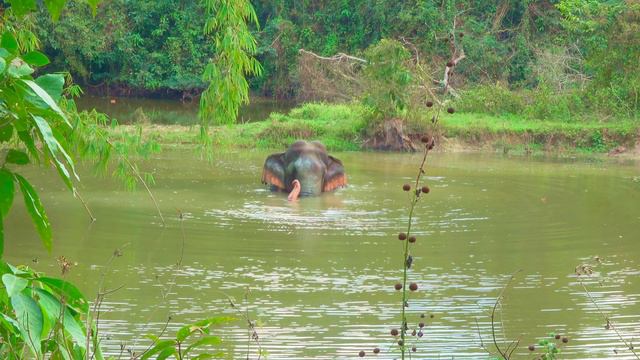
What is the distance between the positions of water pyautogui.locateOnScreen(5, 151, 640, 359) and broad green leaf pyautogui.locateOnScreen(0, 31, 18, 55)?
390 centimetres

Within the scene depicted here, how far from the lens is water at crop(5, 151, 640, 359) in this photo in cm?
832

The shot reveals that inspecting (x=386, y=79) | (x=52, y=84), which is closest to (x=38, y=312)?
(x=52, y=84)

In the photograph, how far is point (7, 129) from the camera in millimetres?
2225

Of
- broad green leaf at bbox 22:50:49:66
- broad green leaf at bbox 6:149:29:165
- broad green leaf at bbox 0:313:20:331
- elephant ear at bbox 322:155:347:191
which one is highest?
broad green leaf at bbox 22:50:49:66

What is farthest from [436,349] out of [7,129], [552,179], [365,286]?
[552,179]

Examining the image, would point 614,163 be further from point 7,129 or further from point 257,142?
point 7,129

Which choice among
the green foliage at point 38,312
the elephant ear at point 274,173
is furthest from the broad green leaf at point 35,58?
the elephant ear at point 274,173

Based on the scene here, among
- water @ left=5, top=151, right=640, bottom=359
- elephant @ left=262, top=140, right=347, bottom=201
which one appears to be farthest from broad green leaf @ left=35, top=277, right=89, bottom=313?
elephant @ left=262, top=140, right=347, bottom=201

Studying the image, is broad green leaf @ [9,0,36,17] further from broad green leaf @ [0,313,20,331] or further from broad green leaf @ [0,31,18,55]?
broad green leaf @ [0,313,20,331]

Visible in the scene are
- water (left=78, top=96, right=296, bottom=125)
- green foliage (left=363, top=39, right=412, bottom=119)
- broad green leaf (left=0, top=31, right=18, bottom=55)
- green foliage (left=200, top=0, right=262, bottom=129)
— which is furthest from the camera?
water (left=78, top=96, right=296, bottom=125)

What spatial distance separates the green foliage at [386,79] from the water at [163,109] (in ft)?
14.0

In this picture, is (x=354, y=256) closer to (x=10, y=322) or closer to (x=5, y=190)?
(x=10, y=322)

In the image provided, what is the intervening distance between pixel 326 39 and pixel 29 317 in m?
32.5

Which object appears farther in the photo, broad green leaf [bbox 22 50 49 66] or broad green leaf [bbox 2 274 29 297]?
broad green leaf [bbox 22 50 49 66]
